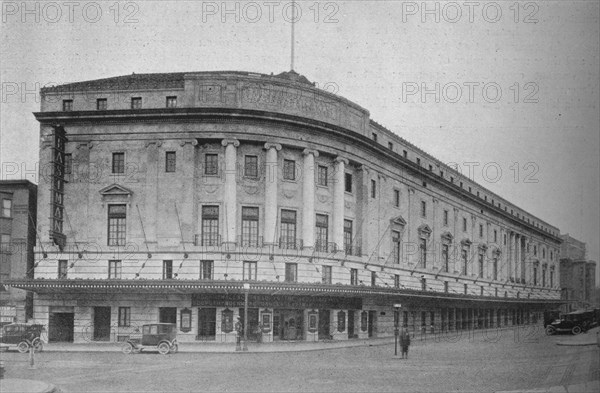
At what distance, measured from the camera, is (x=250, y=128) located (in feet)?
123

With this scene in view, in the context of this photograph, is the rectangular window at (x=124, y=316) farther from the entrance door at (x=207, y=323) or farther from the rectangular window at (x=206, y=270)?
the rectangular window at (x=206, y=270)

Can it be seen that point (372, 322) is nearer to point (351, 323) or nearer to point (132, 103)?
point (351, 323)

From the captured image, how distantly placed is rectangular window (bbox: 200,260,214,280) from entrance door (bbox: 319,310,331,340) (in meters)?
7.63

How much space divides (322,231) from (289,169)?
4.63m

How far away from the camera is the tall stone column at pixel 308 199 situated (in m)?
38.4

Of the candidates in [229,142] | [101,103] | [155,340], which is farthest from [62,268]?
[229,142]

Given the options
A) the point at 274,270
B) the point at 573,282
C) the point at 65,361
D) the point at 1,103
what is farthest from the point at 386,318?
the point at 573,282

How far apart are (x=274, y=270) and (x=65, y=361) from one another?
47.2 ft

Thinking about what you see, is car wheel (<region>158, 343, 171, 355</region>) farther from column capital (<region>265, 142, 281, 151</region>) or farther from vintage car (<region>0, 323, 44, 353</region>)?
column capital (<region>265, 142, 281, 151</region>)

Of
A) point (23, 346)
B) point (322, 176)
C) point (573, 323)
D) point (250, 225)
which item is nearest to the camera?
point (23, 346)

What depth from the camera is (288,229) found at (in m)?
38.4

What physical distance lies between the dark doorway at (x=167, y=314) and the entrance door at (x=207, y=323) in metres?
1.46

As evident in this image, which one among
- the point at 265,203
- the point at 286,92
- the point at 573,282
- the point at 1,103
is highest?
the point at 286,92

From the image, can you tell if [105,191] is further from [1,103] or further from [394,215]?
[394,215]
